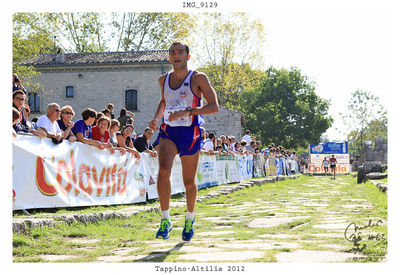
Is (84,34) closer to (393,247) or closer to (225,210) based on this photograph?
(225,210)

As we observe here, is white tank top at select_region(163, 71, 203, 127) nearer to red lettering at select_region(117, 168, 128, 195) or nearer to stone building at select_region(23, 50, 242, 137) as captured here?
red lettering at select_region(117, 168, 128, 195)

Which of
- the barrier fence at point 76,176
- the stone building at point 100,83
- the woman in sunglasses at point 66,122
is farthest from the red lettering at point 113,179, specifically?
the stone building at point 100,83

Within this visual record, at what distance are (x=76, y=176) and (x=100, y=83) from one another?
29.7 m

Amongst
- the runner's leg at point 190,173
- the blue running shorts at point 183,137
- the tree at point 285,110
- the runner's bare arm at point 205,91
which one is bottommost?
the runner's leg at point 190,173

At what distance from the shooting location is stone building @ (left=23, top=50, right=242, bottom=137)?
120 ft

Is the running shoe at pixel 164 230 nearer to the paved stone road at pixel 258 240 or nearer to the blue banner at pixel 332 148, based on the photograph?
the paved stone road at pixel 258 240

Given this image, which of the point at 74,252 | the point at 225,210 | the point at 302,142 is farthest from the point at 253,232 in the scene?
the point at 302,142

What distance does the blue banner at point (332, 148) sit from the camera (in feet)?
141

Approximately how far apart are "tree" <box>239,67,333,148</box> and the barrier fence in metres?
46.1

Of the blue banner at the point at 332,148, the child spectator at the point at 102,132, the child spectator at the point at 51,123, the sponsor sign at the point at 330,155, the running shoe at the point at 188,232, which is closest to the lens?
the running shoe at the point at 188,232

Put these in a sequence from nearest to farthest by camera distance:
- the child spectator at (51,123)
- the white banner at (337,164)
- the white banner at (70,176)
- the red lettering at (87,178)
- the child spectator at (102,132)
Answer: the white banner at (70,176) < the child spectator at (51,123) < the red lettering at (87,178) < the child spectator at (102,132) < the white banner at (337,164)

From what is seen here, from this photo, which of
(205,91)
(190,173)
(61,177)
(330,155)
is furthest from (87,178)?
(330,155)

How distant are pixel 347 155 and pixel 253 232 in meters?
39.1
